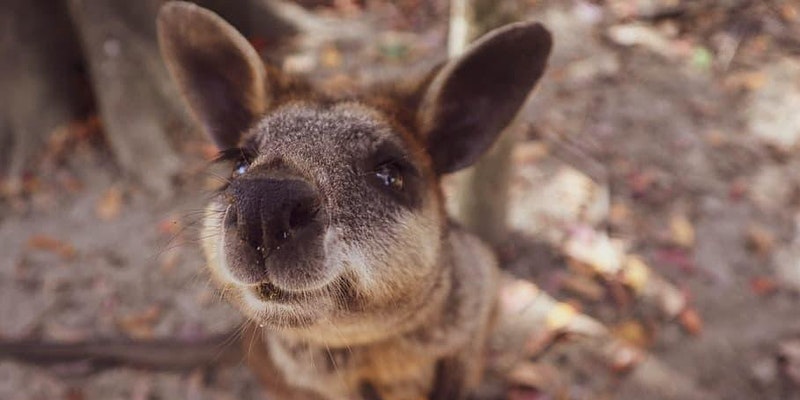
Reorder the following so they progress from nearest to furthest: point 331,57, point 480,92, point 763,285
Answer: point 480,92 < point 763,285 < point 331,57

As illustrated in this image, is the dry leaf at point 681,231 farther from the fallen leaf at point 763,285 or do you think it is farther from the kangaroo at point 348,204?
the kangaroo at point 348,204

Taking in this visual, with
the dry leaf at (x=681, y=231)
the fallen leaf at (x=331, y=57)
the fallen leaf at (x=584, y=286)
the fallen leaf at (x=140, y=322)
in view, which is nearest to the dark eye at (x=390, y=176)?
the fallen leaf at (x=584, y=286)

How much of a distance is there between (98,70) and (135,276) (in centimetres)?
158

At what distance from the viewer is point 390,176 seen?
2.06 m

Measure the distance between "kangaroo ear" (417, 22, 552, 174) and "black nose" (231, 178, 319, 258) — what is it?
85 centimetres

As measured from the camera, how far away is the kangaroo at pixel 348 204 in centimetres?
166

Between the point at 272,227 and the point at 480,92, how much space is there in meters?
1.05

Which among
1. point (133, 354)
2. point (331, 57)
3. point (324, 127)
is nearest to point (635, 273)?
point (324, 127)

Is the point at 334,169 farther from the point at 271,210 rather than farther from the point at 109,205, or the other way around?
the point at 109,205

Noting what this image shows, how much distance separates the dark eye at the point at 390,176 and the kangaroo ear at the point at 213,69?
0.61 metres

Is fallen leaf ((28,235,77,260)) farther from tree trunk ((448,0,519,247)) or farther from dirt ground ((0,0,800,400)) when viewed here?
tree trunk ((448,0,519,247))

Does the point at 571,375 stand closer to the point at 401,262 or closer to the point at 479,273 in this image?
the point at 479,273

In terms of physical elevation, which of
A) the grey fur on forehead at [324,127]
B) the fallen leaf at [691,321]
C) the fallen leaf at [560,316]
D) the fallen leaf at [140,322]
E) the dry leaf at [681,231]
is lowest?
the fallen leaf at [140,322]

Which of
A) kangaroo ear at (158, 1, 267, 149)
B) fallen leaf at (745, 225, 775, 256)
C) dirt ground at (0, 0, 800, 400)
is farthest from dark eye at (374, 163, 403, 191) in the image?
fallen leaf at (745, 225, 775, 256)
